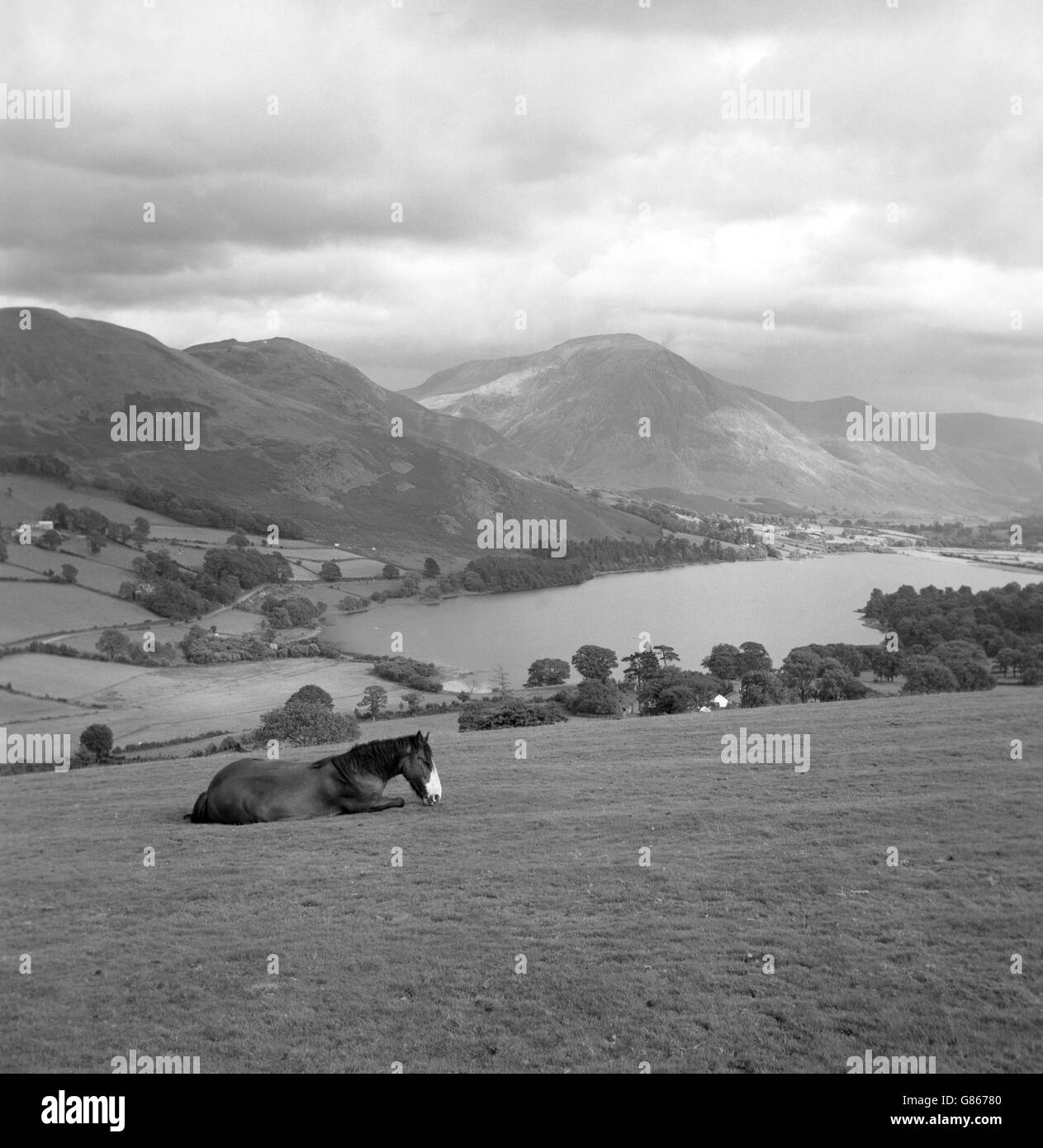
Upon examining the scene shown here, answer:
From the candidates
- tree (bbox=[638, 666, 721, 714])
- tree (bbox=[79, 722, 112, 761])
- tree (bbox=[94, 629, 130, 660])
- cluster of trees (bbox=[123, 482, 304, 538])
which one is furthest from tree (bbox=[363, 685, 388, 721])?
cluster of trees (bbox=[123, 482, 304, 538])

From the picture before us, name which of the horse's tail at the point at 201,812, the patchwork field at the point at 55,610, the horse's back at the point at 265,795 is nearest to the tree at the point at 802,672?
the horse's back at the point at 265,795

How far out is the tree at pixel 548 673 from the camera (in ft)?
307

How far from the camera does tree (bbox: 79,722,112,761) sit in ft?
189

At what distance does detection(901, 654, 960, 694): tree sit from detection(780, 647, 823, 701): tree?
24.3 ft

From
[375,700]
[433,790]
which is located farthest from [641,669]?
[433,790]

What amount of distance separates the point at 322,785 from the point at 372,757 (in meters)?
0.99

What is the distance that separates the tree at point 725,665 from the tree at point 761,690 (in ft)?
37.9

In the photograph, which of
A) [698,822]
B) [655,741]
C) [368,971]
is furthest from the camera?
[655,741]

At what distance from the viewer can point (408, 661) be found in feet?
325

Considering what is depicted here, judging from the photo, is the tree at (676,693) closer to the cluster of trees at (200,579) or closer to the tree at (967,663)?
the tree at (967,663)

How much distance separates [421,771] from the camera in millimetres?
16453
